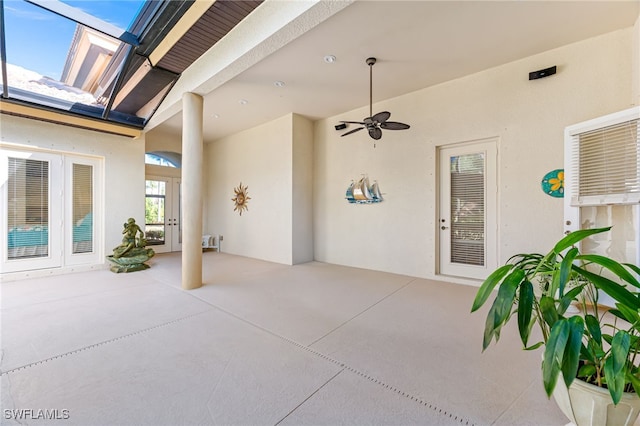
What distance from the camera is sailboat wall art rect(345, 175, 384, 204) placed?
556 centimetres

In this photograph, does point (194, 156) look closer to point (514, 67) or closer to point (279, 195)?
point (279, 195)

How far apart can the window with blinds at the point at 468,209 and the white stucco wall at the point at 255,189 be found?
3.44m

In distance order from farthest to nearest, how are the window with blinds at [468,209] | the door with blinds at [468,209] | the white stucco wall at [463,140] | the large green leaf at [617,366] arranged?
1. the window with blinds at [468,209]
2. the door with blinds at [468,209]
3. the white stucco wall at [463,140]
4. the large green leaf at [617,366]

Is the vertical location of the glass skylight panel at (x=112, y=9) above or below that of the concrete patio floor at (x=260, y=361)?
above

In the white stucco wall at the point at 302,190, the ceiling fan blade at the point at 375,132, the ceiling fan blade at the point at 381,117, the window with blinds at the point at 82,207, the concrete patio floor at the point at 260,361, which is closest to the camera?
the concrete patio floor at the point at 260,361

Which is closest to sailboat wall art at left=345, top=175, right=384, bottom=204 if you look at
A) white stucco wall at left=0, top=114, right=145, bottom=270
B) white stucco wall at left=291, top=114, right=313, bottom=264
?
white stucco wall at left=291, top=114, right=313, bottom=264

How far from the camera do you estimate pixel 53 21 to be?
3.36m

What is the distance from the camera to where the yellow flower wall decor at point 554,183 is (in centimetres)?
372

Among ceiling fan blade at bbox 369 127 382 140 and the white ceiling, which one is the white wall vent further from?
ceiling fan blade at bbox 369 127 382 140

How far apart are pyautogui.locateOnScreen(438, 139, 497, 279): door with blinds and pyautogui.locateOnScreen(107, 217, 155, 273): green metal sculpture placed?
20.2ft

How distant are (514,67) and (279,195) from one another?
5.00 m

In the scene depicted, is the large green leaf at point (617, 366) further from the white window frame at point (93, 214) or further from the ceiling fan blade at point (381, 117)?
the white window frame at point (93, 214)

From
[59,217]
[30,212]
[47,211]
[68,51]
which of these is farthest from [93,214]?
[68,51]

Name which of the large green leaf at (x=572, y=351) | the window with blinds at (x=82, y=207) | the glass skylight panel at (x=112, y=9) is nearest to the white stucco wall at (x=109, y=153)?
the window with blinds at (x=82, y=207)
